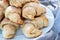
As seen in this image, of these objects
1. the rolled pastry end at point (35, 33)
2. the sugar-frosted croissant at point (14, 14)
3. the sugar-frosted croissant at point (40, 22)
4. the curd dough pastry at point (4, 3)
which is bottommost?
the rolled pastry end at point (35, 33)

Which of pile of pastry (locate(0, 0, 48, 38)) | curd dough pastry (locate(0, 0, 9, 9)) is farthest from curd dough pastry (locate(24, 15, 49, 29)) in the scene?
curd dough pastry (locate(0, 0, 9, 9))

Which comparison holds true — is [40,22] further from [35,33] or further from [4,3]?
[4,3]

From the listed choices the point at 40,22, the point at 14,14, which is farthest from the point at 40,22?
the point at 14,14

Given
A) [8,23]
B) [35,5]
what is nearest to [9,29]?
[8,23]

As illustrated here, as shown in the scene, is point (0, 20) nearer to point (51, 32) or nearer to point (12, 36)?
point (12, 36)

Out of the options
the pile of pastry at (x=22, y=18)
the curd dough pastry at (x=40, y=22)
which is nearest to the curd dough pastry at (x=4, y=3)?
the pile of pastry at (x=22, y=18)

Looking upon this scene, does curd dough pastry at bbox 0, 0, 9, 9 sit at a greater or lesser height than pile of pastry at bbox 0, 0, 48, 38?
greater

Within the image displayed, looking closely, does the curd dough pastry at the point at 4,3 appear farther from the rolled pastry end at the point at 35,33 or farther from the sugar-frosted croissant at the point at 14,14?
the rolled pastry end at the point at 35,33

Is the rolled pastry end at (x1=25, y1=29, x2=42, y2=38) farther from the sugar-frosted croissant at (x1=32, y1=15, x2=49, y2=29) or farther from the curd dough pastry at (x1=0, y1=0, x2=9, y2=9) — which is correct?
the curd dough pastry at (x1=0, y1=0, x2=9, y2=9)
